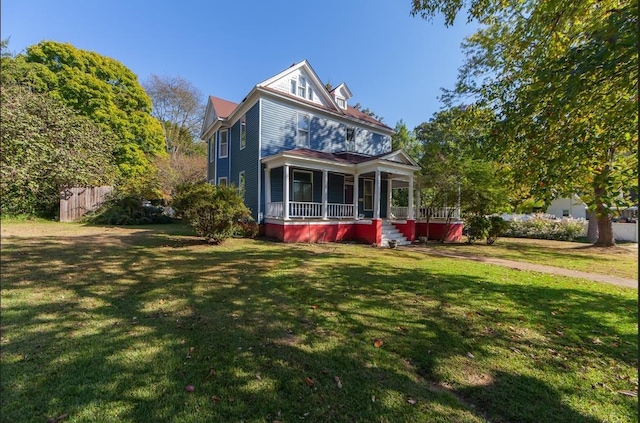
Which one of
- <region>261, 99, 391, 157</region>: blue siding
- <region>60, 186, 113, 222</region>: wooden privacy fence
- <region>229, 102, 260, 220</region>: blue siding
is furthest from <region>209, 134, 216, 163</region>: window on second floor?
<region>261, 99, 391, 157</region>: blue siding

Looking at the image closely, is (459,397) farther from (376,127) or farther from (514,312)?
(376,127)

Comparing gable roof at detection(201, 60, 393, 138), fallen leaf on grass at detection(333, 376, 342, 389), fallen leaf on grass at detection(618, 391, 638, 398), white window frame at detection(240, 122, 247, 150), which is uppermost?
gable roof at detection(201, 60, 393, 138)

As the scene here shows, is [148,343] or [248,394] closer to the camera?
[248,394]

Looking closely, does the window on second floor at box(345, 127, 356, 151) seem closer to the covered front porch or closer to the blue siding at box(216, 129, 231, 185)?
the covered front porch

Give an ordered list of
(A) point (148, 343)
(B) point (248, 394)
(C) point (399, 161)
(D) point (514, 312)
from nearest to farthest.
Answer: (B) point (248, 394)
(A) point (148, 343)
(D) point (514, 312)
(C) point (399, 161)

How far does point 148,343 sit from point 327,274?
397 cm

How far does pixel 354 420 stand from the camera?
2197 mm

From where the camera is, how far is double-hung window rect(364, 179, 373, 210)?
55.0 feet

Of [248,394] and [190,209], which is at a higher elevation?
[190,209]

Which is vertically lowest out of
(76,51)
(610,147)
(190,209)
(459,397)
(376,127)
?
(459,397)

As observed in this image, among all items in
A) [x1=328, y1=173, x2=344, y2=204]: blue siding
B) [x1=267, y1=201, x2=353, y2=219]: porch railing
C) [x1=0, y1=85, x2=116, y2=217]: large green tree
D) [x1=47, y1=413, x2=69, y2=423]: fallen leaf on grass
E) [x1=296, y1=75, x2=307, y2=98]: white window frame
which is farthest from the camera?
[x1=328, y1=173, x2=344, y2=204]: blue siding

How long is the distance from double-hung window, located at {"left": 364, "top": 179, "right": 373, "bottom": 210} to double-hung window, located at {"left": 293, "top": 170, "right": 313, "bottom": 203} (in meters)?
3.91

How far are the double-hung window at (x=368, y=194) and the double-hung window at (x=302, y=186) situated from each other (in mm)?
3908

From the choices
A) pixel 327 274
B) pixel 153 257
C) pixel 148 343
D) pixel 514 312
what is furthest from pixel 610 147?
pixel 153 257
